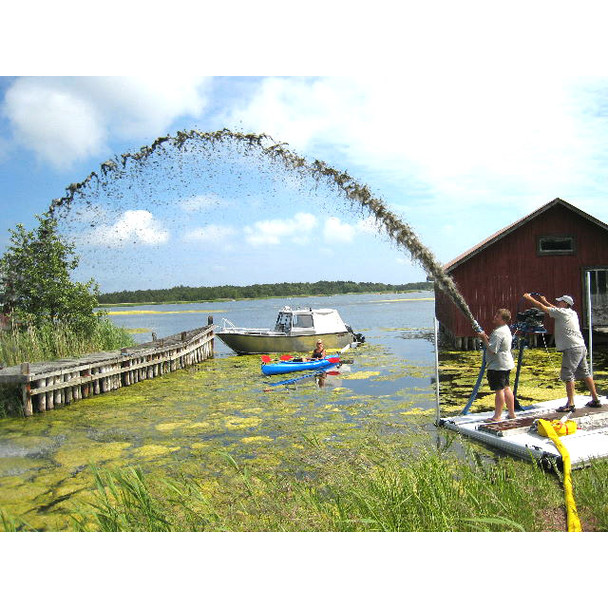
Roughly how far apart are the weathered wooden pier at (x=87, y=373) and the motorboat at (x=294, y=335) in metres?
2.65

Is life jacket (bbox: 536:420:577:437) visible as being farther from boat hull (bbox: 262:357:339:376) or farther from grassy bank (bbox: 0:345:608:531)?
boat hull (bbox: 262:357:339:376)

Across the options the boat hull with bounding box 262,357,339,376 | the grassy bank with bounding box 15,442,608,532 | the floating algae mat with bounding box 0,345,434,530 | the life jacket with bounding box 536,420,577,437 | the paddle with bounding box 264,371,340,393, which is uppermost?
the life jacket with bounding box 536,420,577,437

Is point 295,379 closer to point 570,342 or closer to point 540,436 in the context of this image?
point 540,436

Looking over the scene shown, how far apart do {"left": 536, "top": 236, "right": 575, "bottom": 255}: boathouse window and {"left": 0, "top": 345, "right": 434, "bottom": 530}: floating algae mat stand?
257 inches

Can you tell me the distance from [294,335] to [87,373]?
928 centimetres

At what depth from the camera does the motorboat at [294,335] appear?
830 inches

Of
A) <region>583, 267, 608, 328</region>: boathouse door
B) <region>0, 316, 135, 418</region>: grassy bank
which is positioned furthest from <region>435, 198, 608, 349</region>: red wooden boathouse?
<region>0, 316, 135, 418</region>: grassy bank

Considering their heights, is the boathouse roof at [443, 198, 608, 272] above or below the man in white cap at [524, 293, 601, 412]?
above

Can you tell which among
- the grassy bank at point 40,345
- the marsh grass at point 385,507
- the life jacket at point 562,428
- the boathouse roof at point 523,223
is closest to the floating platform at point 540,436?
the life jacket at point 562,428

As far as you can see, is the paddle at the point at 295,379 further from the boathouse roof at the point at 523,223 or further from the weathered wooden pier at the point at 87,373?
the boathouse roof at the point at 523,223

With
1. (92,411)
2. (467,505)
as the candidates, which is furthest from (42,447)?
(467,505)

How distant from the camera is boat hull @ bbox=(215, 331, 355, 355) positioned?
21.1 metres

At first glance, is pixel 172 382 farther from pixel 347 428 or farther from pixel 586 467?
pixel 586 467
